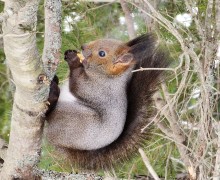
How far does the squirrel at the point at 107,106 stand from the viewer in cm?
216

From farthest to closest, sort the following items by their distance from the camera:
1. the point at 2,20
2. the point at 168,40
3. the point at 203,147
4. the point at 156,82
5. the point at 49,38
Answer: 1. the point at 168,40
2. the point at 156,82
3. the point at 203,147
4. the point at 49,38
5. the point at 2,20

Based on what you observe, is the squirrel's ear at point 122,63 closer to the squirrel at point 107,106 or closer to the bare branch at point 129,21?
the squirrel at point 107,106

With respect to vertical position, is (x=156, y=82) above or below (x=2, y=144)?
above

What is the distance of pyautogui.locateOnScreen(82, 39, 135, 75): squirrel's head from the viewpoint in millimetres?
2332

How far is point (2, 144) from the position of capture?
87.5 inches

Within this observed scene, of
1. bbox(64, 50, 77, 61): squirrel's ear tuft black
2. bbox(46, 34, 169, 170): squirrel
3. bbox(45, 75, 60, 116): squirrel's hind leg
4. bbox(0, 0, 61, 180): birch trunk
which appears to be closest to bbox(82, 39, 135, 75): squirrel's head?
bbox(46, 34, 169, 170): squirrel

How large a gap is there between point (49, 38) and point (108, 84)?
1.80 ft

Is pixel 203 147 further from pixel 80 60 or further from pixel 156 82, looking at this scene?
pixel 80 60

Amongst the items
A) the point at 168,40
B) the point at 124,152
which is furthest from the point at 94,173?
the point at 168,40

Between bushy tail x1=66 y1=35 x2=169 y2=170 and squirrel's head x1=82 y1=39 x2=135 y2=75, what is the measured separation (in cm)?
6

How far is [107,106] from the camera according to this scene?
2.24m

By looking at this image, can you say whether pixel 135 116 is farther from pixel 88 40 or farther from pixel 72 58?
pixel 88 40

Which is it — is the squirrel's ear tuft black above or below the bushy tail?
above

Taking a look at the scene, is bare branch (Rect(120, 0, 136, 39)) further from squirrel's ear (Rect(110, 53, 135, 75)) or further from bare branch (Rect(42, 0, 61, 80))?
bare branch (Rect(42, 0, 61, 80))
